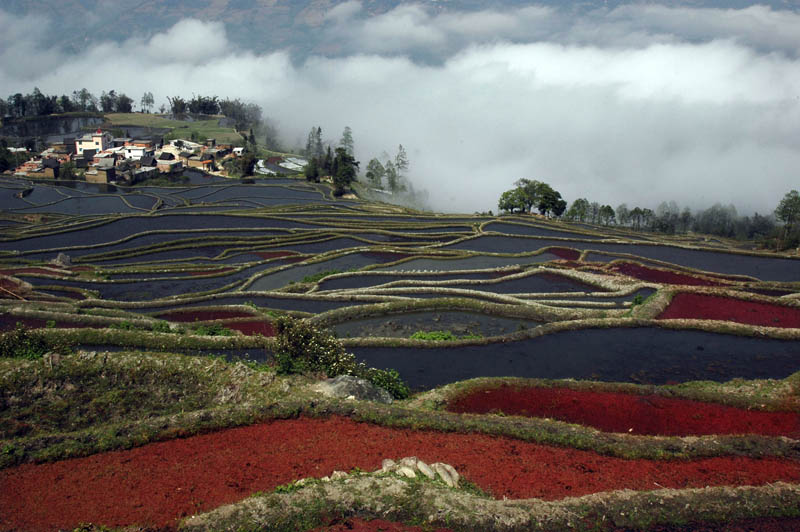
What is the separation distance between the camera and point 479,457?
43.9ft

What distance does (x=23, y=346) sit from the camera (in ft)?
63.5

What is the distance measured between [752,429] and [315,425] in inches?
512

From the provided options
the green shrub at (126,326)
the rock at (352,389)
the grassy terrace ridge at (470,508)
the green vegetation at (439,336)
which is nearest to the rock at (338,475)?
the grassy terrace ridge at (470,508)

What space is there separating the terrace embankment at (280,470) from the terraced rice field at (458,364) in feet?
0.18

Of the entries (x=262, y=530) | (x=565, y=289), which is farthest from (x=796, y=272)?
(x=262, y=530)

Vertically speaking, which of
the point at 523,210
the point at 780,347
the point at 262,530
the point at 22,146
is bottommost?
the point at 262,530

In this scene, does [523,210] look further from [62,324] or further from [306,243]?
[62,324]

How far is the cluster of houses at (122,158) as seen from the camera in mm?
96188

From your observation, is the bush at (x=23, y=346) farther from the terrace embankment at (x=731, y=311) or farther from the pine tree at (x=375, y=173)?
the pine tree at (x=375, y=173)

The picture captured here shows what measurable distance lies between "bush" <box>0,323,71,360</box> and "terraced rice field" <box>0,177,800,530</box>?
1941 millimetres

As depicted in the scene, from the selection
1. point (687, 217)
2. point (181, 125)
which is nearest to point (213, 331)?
point (687, 217)

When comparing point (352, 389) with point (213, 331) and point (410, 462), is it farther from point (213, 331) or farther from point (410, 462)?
point (213, 331)

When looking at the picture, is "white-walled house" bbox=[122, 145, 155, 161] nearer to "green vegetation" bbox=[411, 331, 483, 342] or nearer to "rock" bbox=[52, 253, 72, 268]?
"rock" bbox=[52, 253, 72, 268]

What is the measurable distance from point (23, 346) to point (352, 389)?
496 inches
